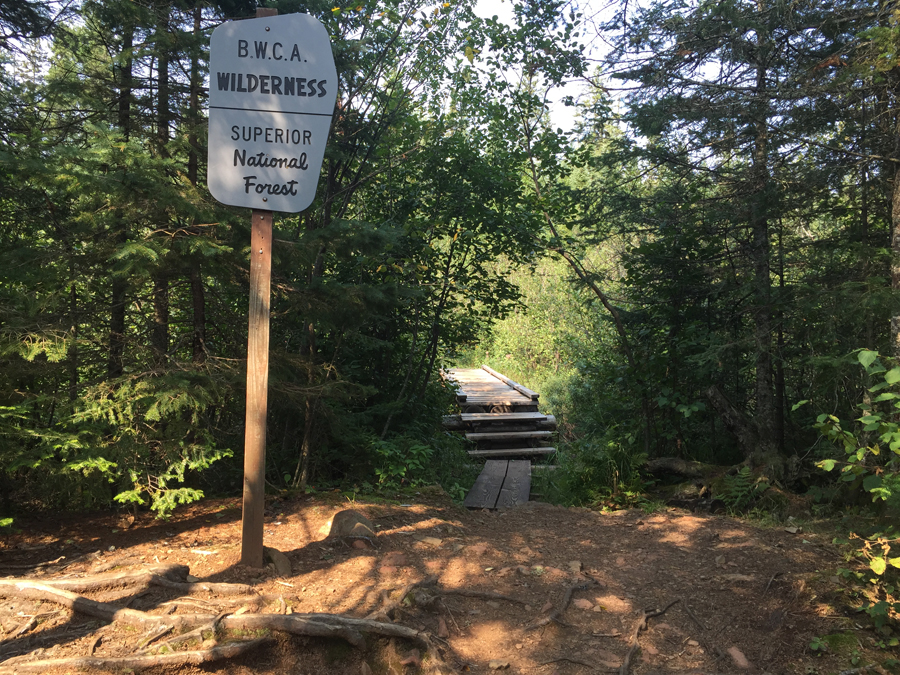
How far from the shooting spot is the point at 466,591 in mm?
3902

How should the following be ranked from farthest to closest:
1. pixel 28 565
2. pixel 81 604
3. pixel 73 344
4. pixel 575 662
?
pixel 73 344
pixel 28 565
pixel 575 662
pixel 81 604

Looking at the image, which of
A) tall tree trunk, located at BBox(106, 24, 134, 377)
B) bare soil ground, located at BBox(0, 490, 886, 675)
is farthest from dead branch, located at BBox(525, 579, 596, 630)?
tall tree trunk, located at BBox(106, 24, 134, 377)

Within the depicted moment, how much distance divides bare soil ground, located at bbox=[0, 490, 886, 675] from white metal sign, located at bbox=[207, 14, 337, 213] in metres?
2.36

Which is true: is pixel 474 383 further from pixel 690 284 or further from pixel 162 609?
pixel 162 609

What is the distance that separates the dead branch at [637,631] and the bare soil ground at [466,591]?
29 millimetres

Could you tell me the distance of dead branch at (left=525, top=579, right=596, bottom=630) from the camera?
142 inches

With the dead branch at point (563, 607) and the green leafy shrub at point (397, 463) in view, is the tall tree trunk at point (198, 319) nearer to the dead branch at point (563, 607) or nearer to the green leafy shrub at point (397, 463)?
the green leafy shrub at point (397, 463)

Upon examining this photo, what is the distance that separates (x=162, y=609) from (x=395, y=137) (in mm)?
5790

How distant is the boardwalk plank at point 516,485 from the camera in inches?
295

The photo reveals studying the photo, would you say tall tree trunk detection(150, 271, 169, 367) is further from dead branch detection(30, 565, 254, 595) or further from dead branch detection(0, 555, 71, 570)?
dead branch detection(30, 565, 254, 595)

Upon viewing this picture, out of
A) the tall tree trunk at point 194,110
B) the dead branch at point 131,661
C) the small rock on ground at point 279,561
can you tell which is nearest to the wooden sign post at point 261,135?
the small rock on ground at point 279,561

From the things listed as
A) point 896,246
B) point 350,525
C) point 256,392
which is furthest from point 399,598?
point 896,246

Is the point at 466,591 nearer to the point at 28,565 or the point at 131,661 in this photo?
the point at 131,661

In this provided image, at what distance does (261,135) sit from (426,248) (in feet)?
12.1
